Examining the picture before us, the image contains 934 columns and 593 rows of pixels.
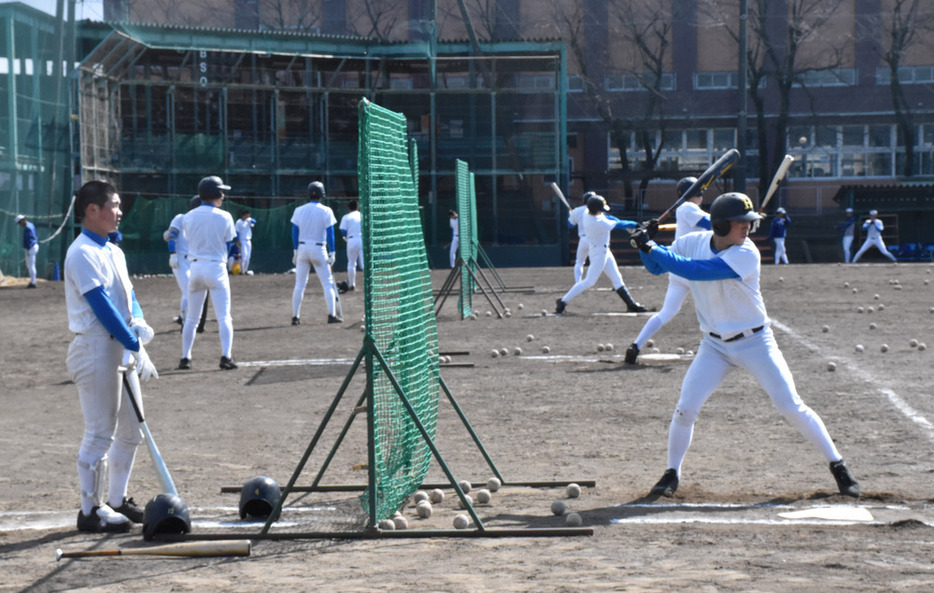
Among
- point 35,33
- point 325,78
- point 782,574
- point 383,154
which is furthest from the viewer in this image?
point 325,78

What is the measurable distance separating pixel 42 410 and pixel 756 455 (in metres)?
6.69

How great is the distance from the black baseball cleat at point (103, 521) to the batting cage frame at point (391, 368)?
380 mm

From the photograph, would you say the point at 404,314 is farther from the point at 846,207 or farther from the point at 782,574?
the point at 846,207

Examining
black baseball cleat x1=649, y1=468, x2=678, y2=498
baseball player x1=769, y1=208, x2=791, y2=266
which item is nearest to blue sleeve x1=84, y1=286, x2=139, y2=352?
black baseball cleat x1=649, y1=468, x2=678, y2=498

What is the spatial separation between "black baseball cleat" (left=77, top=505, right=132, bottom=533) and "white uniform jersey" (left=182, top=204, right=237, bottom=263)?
292 inches

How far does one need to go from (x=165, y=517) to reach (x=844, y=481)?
385 cm

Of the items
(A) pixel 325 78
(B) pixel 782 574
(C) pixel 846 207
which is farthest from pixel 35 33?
(B) pixel 782 574

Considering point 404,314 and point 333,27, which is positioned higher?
point 333,27

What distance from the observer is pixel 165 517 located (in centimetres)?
635

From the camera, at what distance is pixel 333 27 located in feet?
174

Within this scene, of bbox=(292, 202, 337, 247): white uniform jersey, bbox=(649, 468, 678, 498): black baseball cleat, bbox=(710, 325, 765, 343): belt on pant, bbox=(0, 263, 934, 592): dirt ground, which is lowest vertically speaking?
bbox=(0, 263, 934, 592): dirt ground

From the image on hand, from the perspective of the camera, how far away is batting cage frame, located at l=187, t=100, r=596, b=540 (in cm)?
637

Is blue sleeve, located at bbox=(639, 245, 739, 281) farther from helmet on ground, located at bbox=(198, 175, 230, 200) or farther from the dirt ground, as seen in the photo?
helmet on ground, located at bbox=(198, 175, 230, 200)

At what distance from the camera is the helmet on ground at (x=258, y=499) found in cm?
684
